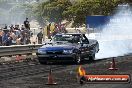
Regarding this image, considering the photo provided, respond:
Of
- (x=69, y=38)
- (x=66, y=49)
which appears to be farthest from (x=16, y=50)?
(x=66, y=49)

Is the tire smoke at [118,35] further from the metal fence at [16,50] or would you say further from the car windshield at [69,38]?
the car windshield at [69,38]

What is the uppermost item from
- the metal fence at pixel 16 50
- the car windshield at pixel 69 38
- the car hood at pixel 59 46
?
the car windshield at pixel 69 38

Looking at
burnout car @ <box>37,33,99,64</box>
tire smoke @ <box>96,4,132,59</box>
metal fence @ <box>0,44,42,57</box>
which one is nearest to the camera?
burnout car @ <box>37,33,99,64</box>

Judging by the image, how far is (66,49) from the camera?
65.3ft

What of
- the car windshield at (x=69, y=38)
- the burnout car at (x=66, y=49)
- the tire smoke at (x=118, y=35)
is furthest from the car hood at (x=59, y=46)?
the tire smoke at (x=118, y=35)

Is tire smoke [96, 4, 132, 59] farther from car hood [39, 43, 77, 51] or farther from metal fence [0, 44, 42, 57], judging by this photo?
car hood [39, 43, 77, 51]

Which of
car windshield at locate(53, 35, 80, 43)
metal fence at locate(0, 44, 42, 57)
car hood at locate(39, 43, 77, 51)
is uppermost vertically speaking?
car windshield at locate(53, 35, 80, 43)

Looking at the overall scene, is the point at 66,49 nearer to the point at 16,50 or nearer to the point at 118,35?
the point at 16,50

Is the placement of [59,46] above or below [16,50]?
above

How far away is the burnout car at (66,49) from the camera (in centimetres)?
1988

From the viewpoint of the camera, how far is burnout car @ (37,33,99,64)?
65.2 ft

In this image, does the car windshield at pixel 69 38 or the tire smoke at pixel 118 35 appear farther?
the tire smoke at pixel 118 35

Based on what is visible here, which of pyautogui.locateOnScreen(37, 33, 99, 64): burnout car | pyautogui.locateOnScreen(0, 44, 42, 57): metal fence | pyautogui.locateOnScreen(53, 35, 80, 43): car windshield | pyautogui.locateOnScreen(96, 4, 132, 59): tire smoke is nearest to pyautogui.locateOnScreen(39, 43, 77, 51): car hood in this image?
pyautogui.locateOnScreen(37, 33, 99, 64): burnout car

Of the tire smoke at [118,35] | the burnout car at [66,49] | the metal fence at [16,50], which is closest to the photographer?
the burnout car at [66,49]
